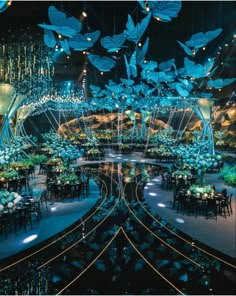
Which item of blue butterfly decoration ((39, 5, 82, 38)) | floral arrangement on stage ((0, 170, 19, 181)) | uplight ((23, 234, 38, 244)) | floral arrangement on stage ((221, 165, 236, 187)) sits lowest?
uplight ((23, 234, 38, 244))

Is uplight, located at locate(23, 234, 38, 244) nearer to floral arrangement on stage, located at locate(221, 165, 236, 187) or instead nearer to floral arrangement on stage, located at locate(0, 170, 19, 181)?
floral arrangement on stage, located at locate(0, 170, 19, 181)

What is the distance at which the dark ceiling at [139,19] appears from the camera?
1360 centimetres

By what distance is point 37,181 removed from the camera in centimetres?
1496

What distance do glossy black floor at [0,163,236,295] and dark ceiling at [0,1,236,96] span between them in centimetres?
647

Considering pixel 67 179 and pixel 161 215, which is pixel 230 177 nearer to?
pixel 161 215

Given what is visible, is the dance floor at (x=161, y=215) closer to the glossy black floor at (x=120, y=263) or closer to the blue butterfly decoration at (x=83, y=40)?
the glossy black floor at (x=120, y=263)

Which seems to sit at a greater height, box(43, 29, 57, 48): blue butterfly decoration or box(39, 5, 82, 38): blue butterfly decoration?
box(43, 29, 57, 48): blue butterfly decoration

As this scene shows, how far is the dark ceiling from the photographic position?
1360cm

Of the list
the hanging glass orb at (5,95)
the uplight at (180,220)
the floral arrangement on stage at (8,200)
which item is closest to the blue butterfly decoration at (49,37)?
the floral arrangement on stage at (8,200)

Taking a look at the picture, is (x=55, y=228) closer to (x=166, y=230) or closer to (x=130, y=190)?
(x=166, y=230)

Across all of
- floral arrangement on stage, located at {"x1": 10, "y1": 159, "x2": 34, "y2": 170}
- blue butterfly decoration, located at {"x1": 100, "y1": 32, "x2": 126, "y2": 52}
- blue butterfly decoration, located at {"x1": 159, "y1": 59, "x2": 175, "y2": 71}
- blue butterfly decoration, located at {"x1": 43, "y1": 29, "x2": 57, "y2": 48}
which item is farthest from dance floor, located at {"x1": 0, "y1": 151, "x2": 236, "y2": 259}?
blue butterfly decoration, located at {"x1": 159, "y1": 59, "x2": 175, "y2": 71}

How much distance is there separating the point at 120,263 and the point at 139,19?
1520 cm

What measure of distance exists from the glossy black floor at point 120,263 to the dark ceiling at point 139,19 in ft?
21.2

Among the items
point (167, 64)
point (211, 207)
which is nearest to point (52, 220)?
point (211, 207)
